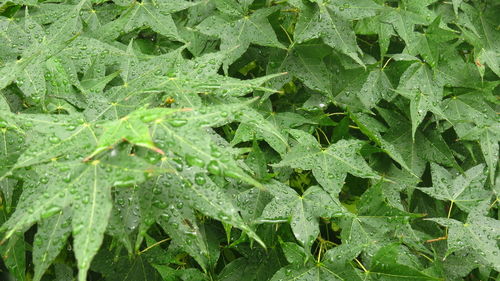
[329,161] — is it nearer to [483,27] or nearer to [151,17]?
[151,17]

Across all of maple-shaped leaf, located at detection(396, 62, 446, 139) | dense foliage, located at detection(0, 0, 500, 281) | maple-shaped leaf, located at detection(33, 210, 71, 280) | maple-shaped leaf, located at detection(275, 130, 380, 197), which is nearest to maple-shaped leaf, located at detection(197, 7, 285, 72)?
dense foliage, located at detection(0, 0, 500, 281)

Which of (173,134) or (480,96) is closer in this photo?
(173,134)

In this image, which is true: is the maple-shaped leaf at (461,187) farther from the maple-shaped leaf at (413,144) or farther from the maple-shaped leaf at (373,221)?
the maple-shaped leaf at (373,221)

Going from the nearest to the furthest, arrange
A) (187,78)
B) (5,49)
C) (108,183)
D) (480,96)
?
1. (108,183)
2. (187,78)
3. (5,49)
4. (480,96)

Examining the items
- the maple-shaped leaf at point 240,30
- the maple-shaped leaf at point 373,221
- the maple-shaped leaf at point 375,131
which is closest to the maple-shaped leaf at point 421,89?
the maple-shaped leaf at point 375,131

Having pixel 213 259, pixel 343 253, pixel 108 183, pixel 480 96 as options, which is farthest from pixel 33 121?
pixel 480 96

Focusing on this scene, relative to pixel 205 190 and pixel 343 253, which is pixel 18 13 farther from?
pixel 343 253

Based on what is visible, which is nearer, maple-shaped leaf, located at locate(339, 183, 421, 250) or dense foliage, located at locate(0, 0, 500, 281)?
dense foliage, located at locate(0, 0, 500, 281)

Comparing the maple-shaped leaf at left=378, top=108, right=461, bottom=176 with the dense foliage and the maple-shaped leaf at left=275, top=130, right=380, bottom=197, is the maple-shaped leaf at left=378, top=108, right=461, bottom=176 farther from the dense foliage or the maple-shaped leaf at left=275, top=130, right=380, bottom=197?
the maple-shaped leaf at left=275, top=130, right=380, bottom=197
